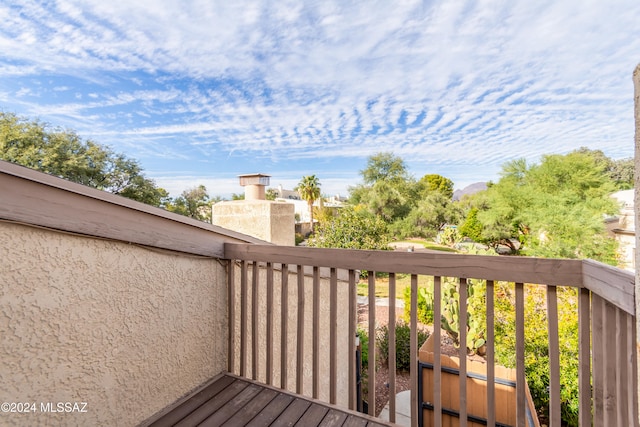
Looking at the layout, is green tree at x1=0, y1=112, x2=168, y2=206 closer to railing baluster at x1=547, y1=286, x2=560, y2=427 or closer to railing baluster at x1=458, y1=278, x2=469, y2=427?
railing baluster at x1=458, y1=278, x2=469, y2=427

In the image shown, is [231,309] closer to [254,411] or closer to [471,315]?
[254,411]

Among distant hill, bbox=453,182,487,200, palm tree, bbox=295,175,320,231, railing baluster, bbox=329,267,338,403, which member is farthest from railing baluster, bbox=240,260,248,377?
distant hill, bbox=453,182,487,200

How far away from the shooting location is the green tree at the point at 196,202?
16.1 meters

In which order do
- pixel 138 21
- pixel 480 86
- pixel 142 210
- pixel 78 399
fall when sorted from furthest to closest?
pixel 480 86, pixel 138 21, pixel 142 210, pixel 78 399

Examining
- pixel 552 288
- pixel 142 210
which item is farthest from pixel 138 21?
Answer: pixel 552 288

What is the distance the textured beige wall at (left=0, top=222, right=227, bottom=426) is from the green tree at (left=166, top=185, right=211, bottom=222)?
1478 centimetres

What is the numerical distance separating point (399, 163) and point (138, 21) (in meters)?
23.9

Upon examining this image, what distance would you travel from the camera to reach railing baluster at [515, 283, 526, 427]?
131 cm

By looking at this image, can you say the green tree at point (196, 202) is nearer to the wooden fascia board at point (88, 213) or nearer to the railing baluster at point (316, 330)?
the wooden fascia board at point (88, 213)

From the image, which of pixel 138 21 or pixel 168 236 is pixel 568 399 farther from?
pixel 138 21

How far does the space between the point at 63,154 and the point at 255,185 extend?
17.5ft

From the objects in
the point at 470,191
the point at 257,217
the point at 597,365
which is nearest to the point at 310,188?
the point at 257,217

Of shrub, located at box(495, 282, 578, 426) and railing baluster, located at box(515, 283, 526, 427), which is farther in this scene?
shrub, located at box(495, 282, 578, 426)

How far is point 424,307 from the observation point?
27.0 feet
